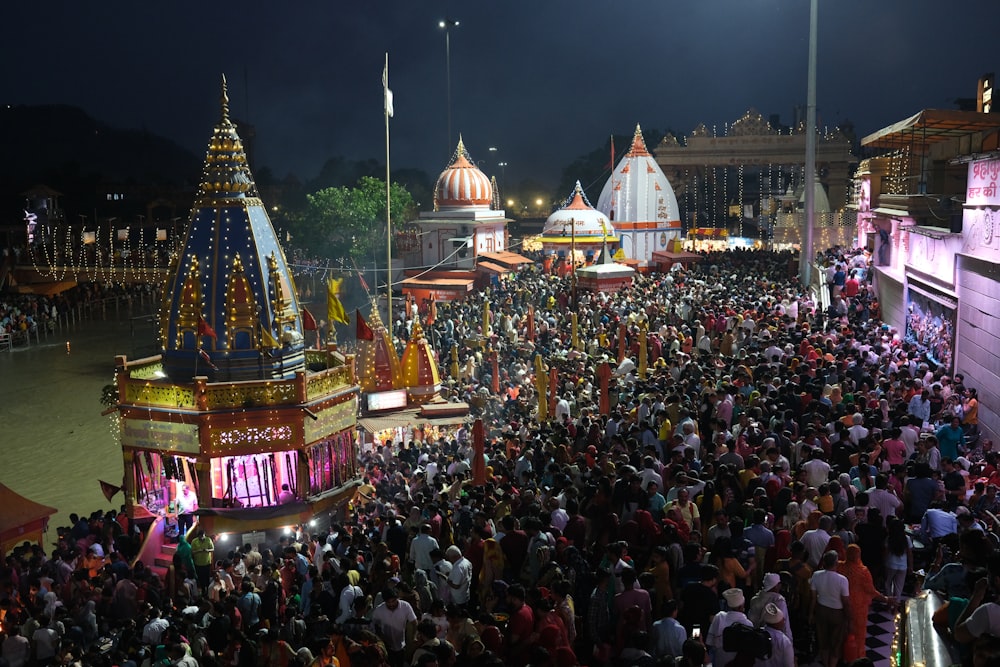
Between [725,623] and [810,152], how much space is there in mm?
22032

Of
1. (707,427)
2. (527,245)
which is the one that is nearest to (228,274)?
(707,427)

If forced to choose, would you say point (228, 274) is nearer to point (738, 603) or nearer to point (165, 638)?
point (165, 638)

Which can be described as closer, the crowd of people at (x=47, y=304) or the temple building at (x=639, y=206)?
the crowd of people at (x=47, y=304)

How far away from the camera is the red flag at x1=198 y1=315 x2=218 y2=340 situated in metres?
13.0

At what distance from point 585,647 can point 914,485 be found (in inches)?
147

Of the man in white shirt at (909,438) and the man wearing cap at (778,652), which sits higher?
the man in white shirt at (909,438)

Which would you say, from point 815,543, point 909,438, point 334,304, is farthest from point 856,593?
point 334,304

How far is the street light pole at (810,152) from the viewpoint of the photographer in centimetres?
2592

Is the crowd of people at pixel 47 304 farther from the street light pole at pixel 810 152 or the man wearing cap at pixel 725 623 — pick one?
the man wearing cap at pixel 725 623

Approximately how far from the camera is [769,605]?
21.8ft

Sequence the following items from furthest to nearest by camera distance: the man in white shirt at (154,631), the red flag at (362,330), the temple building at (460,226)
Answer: the temple building at (460,226) → the red flag at (362,330) → the man in white shirt at (154,631)

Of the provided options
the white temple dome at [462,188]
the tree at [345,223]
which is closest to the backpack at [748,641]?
the white temple dome at [462,188]

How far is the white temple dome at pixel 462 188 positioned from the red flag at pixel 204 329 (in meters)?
32.1

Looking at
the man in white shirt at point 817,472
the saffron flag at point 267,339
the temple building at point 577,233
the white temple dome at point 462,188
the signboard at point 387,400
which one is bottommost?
the signboard at point 387,400
